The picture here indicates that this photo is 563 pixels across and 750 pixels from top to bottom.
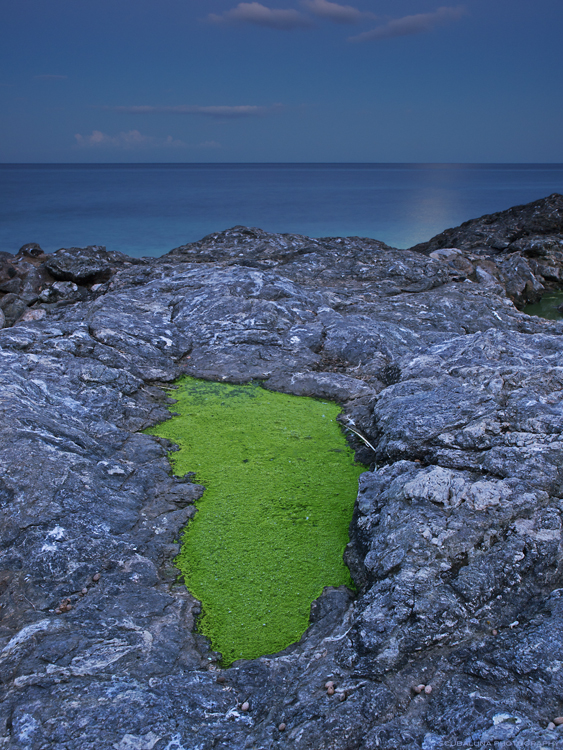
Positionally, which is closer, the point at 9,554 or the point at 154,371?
the point at 9,554

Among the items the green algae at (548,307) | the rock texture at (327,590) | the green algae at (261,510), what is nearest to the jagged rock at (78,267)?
the rock texture at (327,590)

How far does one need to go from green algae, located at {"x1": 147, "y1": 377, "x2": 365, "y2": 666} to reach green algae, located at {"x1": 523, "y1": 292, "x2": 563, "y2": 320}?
31.8 feet

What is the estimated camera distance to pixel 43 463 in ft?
12.9

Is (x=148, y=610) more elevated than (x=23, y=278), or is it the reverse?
(x=23, y=278)

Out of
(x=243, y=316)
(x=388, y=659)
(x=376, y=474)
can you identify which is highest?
(x=243, y=316)

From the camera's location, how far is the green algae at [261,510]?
10.8 ft

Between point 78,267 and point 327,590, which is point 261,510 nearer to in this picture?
point 327,590

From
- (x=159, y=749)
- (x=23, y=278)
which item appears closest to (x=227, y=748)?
(x=159, y=749)

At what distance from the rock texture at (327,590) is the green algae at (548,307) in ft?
25.8

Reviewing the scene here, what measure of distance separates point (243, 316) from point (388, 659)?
19.3 ft

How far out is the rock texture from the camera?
91.2 inches

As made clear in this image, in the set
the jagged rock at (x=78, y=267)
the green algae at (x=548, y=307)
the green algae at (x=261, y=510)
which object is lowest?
the green algae at (x=261, y=510)

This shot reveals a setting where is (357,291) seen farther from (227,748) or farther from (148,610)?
(227,748)

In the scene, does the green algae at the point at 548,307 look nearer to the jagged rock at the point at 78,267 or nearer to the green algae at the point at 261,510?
the green algae at the point at 261,510
